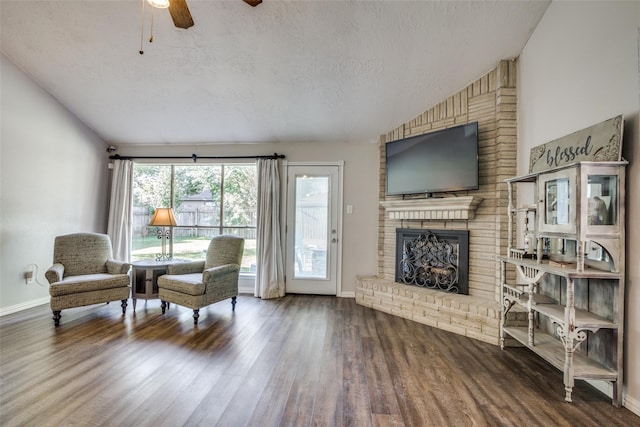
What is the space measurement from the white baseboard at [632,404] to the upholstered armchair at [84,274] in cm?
452

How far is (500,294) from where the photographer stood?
2.86 metres

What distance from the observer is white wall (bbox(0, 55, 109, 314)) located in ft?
11.1

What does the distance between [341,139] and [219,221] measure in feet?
7.74

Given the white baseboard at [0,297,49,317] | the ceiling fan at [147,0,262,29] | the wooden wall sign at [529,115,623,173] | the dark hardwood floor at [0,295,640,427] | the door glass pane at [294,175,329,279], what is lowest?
the dark hardwood floor at [0,295,640,427]

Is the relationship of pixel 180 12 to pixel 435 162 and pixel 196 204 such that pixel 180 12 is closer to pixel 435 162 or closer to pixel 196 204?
pixel 435 162

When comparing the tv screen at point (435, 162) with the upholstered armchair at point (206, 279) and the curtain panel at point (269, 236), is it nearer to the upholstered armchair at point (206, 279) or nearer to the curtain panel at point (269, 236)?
the curtain panel at point (269, 236)

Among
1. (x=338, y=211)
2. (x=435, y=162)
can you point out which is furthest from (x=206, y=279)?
(x=435, y=162)

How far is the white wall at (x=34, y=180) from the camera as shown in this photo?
3.38 m

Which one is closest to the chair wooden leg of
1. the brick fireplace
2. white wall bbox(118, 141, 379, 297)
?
white wall bbox(118, 141, 379, 297)

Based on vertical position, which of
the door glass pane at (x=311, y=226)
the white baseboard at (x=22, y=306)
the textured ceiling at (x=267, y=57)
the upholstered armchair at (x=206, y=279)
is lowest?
the white baseboard at (x=22, y=306)

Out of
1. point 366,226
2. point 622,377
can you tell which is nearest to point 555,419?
point 622,377

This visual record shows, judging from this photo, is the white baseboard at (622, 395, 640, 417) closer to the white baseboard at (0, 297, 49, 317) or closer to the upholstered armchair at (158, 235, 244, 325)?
the upholstered armchair at (158, 235, 244, 325)

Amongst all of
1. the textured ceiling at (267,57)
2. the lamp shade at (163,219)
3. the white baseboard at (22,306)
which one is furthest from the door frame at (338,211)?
the white baseboard at (22,306)

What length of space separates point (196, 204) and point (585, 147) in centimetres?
483
